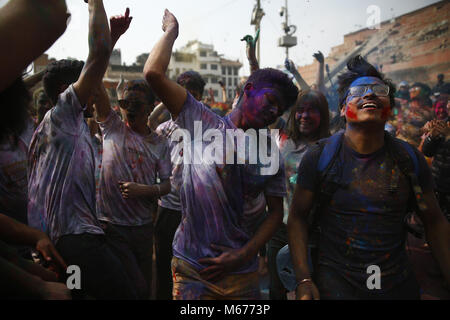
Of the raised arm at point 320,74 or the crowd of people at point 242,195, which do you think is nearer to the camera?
the crowd of people at point 242,195

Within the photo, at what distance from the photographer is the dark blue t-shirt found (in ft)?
6.59

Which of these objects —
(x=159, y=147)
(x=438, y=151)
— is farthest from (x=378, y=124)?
(x=438, y=151)

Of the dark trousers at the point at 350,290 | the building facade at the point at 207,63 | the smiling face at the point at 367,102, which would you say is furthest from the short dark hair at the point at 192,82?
the building facade at the point at 207,63

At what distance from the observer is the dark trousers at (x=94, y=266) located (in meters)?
2.08

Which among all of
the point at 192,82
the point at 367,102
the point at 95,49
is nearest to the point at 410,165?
the point at 367,102

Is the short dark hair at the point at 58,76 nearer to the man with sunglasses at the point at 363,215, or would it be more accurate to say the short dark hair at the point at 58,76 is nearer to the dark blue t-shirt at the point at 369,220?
the man with sunglasses at the point at 363,215

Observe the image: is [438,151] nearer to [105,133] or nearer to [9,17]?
[105,133]

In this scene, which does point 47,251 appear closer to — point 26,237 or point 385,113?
point 26,237

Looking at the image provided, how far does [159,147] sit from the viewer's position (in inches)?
132

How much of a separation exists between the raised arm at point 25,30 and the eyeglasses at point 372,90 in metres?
1.85


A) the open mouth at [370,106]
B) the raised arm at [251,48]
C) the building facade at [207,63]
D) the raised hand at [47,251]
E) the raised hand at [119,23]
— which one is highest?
the building facade at [207,63]

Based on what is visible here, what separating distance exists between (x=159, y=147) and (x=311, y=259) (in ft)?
6.06

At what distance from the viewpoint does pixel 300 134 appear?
140 inches

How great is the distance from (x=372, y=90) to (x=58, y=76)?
2.21 meters
